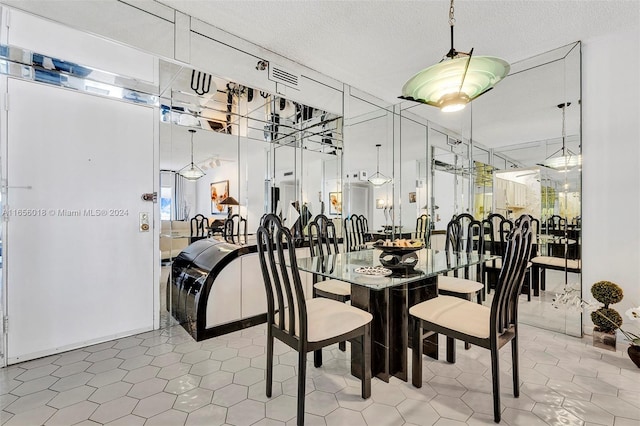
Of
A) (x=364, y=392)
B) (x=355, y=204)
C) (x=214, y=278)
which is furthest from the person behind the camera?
A: (x=355, y=204)

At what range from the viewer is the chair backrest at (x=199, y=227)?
3043mm

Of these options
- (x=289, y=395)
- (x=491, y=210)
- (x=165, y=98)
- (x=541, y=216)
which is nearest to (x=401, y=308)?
(x=289, y=395)

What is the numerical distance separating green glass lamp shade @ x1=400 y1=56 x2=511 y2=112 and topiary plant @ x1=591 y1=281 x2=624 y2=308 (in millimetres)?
2072

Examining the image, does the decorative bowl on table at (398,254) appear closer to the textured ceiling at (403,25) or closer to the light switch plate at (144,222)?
the textured ceiling at (403,25)

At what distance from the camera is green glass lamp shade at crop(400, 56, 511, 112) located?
1666 millimetres

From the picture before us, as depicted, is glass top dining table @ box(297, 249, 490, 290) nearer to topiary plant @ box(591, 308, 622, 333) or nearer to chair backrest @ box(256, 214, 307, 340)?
chair backrest @ box(256, 214, 307, 340)

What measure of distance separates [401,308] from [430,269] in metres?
0.33

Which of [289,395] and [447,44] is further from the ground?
[447,44]

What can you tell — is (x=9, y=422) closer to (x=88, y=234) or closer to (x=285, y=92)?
(x=88, y=234)

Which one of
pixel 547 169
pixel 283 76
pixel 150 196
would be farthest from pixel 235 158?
pixel 547 169

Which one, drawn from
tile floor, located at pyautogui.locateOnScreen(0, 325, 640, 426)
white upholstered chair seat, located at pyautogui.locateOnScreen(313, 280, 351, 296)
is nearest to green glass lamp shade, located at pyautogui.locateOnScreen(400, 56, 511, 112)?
white upholstered chair seat, located at pyautogui.locateOnScreen(313, 280, 351, 296)

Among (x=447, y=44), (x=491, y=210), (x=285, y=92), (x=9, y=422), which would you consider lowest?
(x=9, y=422)

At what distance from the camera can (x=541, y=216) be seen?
3.15 m

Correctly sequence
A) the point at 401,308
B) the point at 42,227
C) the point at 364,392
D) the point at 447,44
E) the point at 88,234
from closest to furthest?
1. the point at 364,392
2. the point at 401,308
3. the point at 42,227
4. the point at 88,234
5. the point at 447,44
